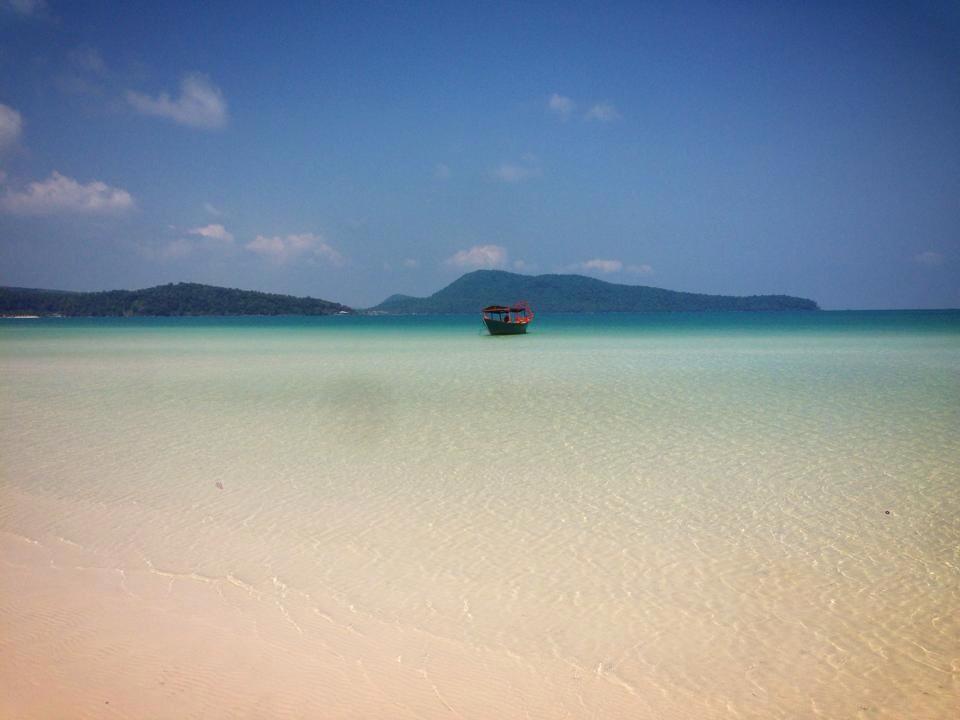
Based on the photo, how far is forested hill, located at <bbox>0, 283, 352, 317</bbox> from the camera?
132 m

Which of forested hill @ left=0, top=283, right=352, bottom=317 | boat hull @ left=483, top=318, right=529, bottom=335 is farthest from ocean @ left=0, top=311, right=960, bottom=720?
forested hill @ left=0, top=283, right=352, bottom=317

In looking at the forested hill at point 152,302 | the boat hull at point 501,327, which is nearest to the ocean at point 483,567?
the boat hull at point 501,327

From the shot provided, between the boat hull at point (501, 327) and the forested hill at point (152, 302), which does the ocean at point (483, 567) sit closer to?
the boat hull at point (501, 327)

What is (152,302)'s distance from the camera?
14138cm

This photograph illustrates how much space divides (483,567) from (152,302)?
15413cm

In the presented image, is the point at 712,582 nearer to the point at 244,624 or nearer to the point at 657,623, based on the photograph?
the point at 657,623

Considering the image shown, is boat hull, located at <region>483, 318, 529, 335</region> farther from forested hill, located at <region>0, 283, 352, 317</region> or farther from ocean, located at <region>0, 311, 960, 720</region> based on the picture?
forested hill, located at <region>0, 283, 352, 317</region>

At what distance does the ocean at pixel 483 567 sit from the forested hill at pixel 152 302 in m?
144

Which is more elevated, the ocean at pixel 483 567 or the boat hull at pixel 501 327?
the boat hull at pixel 501 327

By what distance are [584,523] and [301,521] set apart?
2.70 m

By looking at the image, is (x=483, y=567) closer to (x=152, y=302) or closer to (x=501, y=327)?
(x=501, y=327)

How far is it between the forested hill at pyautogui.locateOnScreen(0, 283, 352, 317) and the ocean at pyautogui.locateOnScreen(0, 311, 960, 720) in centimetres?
14357

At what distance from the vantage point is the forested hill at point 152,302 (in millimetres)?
132250

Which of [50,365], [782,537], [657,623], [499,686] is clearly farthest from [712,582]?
[50,365]
